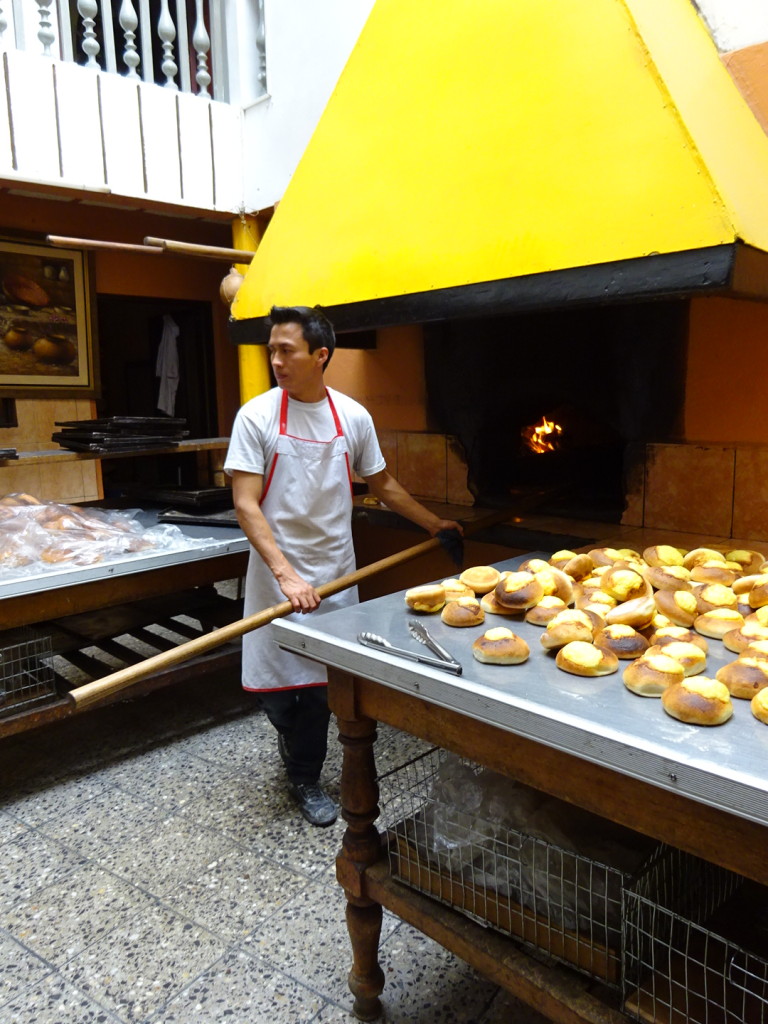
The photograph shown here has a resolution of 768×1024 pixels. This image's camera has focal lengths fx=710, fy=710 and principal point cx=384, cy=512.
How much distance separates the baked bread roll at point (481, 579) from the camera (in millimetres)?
1916

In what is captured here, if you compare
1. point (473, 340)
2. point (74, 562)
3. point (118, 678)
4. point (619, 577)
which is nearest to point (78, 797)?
point (74, 562)

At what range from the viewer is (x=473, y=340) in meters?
3.41

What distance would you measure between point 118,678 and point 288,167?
3.43 meters

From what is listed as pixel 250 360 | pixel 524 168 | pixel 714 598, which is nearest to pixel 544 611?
pixel 714 598

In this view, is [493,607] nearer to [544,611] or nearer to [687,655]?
[544,611]

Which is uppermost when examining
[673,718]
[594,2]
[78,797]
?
[594,2]

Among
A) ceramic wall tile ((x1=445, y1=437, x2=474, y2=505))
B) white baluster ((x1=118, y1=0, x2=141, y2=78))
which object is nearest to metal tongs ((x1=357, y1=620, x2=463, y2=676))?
ceramic wall tile ((x1=445, y1=437, x2=474, y2=505))

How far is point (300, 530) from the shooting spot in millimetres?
2740

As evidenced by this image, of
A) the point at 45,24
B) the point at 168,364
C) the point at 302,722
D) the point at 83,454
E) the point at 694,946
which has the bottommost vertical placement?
the point at 302,722

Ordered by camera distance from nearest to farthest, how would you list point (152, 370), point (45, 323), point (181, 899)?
point (181, 899), point (45, 323), point (152, 370)

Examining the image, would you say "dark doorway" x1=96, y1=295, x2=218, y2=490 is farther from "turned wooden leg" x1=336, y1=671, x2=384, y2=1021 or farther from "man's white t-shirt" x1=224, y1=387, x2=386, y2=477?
"turned wooden leg" x1=336, y1=671, x2=384, y2=1021

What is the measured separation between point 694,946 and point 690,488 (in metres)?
1.65

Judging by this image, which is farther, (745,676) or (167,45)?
(167,45)

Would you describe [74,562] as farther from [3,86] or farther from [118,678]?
[3,86]
